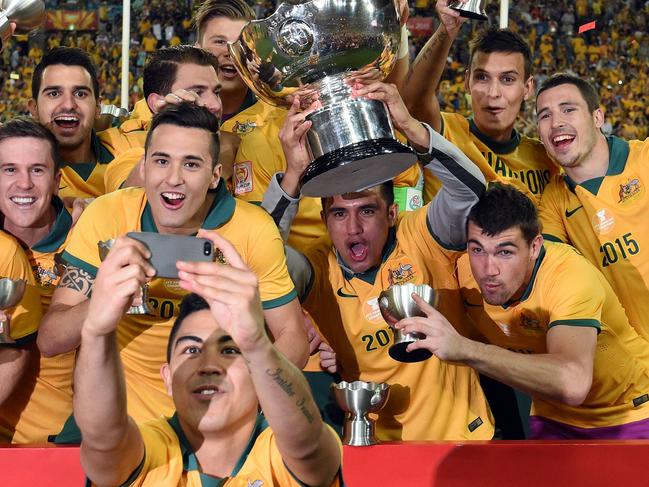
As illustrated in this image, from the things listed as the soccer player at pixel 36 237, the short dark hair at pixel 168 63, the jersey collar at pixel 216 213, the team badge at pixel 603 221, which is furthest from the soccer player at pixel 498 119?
the soccer player at pixel 36 237

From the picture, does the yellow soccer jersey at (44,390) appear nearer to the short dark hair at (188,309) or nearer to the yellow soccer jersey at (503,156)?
the short dark hair at (188,309)

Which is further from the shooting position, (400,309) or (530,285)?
(530,285)

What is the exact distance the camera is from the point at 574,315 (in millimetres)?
2930

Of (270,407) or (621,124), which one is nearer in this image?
(270,407)

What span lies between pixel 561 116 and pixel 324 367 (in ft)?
4.20

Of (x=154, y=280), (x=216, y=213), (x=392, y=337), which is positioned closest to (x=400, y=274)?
(x=392, y=337)

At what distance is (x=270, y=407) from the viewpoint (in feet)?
5.53

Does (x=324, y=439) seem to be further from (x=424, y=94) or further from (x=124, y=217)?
(x=424, y=94)

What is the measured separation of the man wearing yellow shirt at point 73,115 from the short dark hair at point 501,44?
59.2 inches

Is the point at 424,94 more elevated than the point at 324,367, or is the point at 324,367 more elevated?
the point at 424,94

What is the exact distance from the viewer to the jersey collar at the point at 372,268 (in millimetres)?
3184

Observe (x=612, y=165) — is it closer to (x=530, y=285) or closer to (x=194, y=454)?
(x=530, y=285)

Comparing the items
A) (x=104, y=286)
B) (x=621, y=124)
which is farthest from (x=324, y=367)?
(x=621, y=124)

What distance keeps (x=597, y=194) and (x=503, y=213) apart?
0.79 metres
